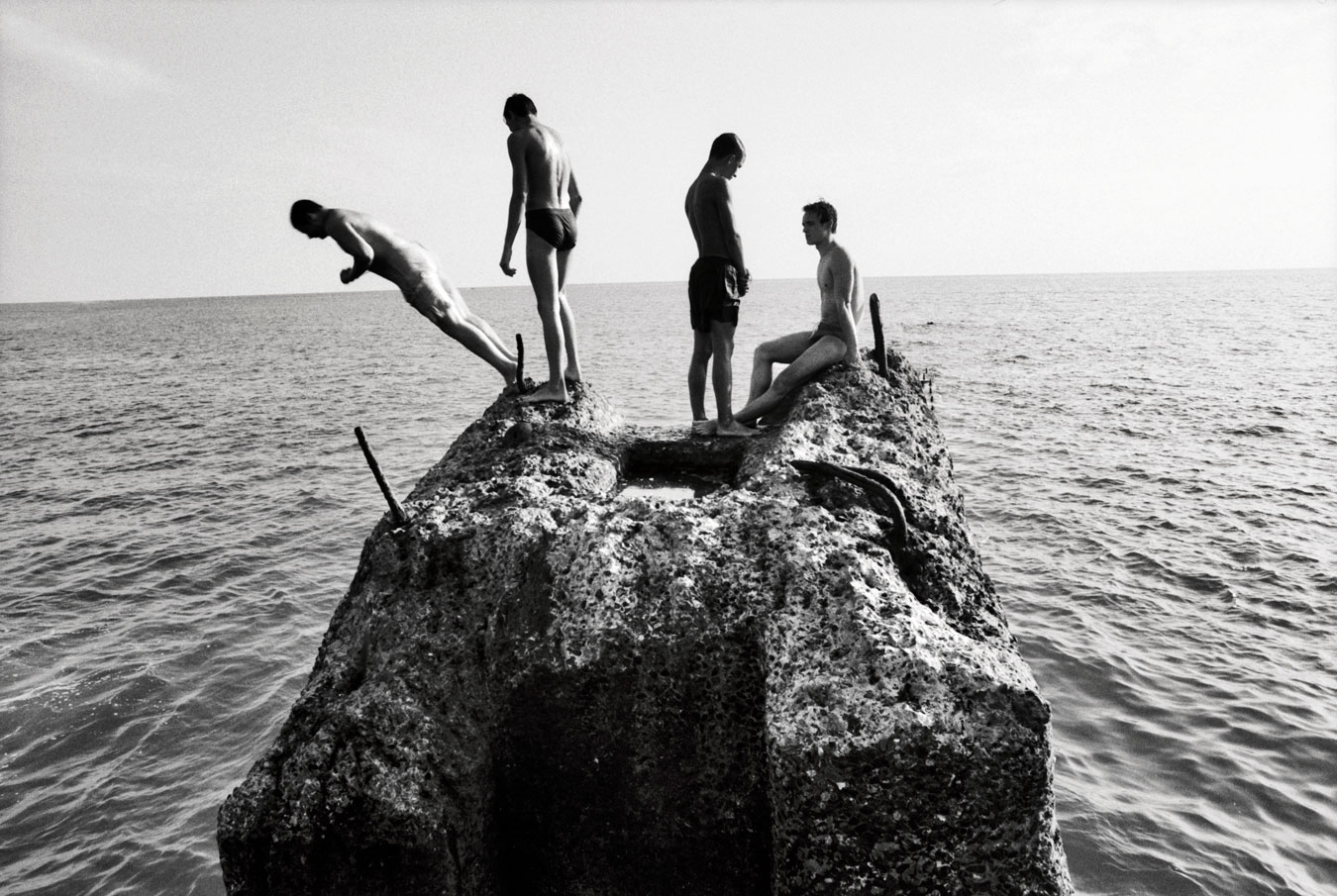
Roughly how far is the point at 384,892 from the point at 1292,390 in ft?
106

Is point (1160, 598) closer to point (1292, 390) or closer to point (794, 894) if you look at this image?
point (794, 894)

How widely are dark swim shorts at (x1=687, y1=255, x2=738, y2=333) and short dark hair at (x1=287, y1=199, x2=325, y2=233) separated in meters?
2.72

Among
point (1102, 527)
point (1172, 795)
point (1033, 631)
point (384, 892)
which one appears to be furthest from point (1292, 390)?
point (384, 892)

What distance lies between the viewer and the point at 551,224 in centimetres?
650

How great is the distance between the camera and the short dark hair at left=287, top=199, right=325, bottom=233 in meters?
6.27

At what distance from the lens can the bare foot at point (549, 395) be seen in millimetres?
6246

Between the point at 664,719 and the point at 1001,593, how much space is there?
347 inches

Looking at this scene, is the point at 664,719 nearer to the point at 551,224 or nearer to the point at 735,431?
the point at 735,431

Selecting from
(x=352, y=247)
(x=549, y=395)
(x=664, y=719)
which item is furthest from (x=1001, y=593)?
(x=352, y=247)

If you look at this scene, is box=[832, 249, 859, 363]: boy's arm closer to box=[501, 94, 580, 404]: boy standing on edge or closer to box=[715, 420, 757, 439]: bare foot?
box=[715, 420, 757, 439]: bare foot

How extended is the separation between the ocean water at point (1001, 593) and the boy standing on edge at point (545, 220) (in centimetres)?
481

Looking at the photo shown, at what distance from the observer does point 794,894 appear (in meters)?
3.32

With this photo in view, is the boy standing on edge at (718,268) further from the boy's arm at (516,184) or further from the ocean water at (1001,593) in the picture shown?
the ocean water at (1001,593)

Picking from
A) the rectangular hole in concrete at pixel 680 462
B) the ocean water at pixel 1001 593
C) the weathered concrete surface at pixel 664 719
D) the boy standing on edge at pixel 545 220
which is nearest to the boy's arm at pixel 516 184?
the boy standing on edge at pixel 545 220
